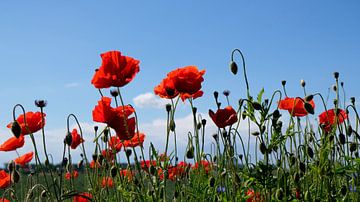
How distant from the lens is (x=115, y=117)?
2686 mm

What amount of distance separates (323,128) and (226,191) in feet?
2.35

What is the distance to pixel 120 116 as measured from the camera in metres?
2.70

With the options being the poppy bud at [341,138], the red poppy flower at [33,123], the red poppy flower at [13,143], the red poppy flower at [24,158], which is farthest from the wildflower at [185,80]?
the red poppy flower at [24,158]

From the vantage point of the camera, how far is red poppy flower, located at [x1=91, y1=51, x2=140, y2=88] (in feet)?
8.48

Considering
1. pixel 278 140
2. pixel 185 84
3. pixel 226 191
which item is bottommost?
pixel 226 191

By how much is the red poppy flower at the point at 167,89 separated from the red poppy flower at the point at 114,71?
188 mm

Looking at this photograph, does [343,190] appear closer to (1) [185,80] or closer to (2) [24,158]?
(1) [185,80]

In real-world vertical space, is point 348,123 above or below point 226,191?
above

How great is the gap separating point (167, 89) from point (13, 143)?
1263 millimetres

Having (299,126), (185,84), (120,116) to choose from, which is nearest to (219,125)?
(185,84)

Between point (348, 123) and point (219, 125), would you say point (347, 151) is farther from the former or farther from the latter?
point (219, 125)

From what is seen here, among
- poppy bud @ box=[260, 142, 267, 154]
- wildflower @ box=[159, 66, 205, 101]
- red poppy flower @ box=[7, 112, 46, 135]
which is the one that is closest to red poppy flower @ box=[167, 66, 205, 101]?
wildflower @ box=[159, 66, 205, 101]

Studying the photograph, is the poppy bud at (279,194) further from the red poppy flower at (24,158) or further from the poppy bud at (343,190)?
the red poppy flower at (24,158)

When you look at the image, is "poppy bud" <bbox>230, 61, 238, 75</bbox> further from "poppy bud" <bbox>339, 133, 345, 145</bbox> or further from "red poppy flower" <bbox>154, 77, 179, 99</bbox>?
"poppy bud" <bbox>339, 133, 345, 145</bbox>
